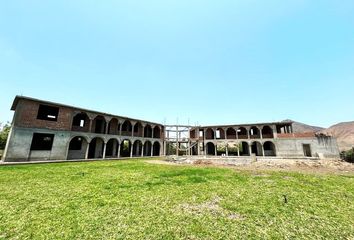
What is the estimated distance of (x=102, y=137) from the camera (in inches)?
883

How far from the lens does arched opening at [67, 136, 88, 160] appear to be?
2058cm

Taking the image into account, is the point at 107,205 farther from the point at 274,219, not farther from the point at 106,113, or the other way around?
the point at 106,113

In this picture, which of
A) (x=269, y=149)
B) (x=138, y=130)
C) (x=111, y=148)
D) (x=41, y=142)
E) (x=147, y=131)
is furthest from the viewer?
(x=147, y=131)

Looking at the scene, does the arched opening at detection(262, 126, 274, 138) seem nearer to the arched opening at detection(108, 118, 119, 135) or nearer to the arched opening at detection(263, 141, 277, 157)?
the arched opening at detection(263, 141, 277, 157)

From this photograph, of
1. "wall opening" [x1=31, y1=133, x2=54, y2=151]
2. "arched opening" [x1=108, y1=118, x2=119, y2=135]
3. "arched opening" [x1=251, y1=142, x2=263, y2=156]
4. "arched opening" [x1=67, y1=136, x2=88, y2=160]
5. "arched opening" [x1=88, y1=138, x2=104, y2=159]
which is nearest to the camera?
"wall opening" [x1=31, y1=133, x2=54, y2=151]

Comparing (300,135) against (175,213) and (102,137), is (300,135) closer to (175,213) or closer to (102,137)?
(175,213)

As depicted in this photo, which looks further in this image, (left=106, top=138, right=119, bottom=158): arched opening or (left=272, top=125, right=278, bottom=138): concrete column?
(left=272, top=125, right=278, bottom=138): concrete column

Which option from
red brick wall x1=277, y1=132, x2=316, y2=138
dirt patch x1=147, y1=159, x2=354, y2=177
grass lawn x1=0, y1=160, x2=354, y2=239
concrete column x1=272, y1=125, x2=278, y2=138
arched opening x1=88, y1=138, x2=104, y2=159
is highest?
concrete column x1=272, y1=125, x2=278, y2=138

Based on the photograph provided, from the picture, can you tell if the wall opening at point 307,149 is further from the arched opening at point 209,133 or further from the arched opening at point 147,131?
the arched opening at point 147,131

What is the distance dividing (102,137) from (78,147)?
318 centimetres

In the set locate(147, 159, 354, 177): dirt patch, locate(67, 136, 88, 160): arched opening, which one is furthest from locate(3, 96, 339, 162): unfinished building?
locate(147, 159, 354, 177): dirt patch

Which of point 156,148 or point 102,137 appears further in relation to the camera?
point 156,148

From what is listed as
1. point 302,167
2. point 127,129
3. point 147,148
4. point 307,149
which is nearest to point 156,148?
point 147,148

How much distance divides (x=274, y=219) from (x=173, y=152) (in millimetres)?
35945
